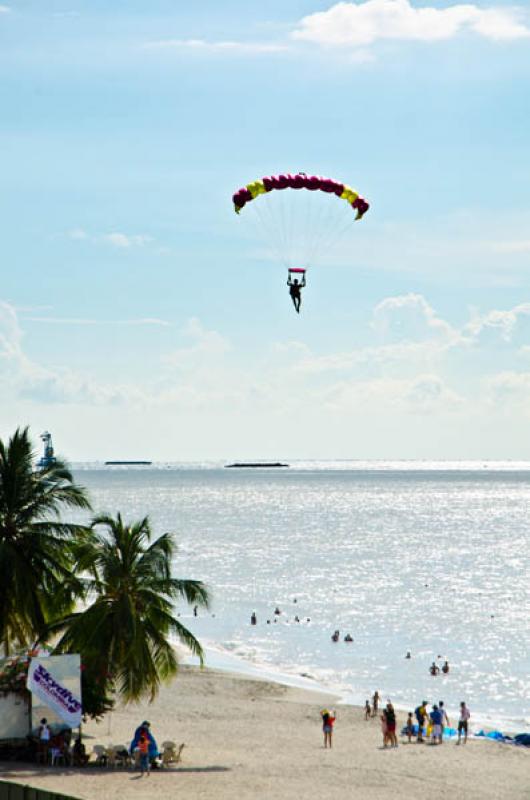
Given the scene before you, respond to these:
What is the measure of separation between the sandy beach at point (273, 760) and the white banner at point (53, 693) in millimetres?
1421

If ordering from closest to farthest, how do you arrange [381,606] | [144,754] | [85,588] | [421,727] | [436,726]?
[144,754] < [85,588] < [436,726] < [421,727] < [381,606]

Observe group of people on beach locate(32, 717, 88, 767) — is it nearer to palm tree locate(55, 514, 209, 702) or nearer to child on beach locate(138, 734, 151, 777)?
child on beach locate(138, 734, 151, 777)

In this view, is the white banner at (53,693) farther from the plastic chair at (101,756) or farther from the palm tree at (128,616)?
the palm tree at (128,616)

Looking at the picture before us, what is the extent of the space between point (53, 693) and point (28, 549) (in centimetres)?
443

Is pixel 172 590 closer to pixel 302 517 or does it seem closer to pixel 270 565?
pixel 270 565

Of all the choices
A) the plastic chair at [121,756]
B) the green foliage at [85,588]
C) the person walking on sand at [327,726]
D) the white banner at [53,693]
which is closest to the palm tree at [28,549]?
the green foliage at [85,588]

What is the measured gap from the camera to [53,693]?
29141 mm

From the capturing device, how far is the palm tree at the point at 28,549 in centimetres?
3117

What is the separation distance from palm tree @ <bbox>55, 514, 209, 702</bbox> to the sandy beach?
9.14ft

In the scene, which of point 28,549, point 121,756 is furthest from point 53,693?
point 28,549

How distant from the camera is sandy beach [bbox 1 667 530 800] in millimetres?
27578

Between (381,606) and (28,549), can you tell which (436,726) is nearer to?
(28,549)

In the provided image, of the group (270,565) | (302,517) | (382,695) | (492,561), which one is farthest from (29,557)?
(302,517)

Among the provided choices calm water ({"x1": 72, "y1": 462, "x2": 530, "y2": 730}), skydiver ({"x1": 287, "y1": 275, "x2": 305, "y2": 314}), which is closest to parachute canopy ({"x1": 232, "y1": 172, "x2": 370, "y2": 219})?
skydiver ({"x1": 287, "y1": 275, "x2": 305, "y2": 314})
